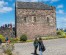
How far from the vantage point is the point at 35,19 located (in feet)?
183

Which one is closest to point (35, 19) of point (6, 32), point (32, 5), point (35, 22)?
point (35, 22)

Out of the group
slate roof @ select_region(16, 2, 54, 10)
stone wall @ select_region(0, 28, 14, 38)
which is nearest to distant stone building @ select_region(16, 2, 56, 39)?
slate roof @ select_region(16, 2, 54, 10)

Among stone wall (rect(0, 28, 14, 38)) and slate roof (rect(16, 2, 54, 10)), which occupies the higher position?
slate roof (rect(16, 2, 54, 10))

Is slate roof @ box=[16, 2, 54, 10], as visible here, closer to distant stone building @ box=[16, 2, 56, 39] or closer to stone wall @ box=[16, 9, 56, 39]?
distant stone building @ box=[16, 2, 56, 39]

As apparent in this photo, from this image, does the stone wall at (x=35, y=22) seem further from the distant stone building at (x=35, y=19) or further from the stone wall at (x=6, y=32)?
the stone wall at (x=6, y=32)

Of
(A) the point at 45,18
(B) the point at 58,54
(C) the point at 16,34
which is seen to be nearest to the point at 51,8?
(A) the point at 45,18

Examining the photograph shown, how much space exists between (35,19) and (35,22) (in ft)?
2.39

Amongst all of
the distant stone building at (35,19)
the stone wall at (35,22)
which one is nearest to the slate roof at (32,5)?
the distant stone building at (35,19)

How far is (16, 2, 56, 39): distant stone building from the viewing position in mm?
54484

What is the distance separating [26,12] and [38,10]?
3053mm

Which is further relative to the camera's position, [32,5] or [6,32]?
[32,5]

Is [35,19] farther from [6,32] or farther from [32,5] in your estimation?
[6,32]

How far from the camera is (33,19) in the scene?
55.7 metres

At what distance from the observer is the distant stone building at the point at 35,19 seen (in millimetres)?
54484
